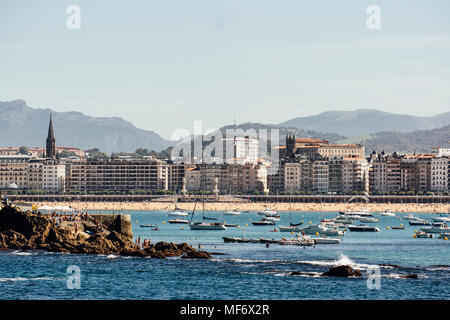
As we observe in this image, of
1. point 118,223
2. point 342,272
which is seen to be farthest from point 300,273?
point 118,223

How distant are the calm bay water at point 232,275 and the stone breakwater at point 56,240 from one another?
250cm

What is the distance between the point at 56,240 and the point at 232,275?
2271cm

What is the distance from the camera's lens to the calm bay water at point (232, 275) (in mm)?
51812

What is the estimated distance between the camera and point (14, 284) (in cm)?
5441

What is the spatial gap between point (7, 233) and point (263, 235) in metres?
42.1

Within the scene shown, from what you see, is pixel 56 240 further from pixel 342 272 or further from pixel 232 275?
pixel 342 272

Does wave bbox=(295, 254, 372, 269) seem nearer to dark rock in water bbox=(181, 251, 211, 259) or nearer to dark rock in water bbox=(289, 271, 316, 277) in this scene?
dark rock in water bbox=(289, 271, 316, 277)

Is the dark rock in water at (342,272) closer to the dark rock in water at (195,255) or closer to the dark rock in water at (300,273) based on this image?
the dark rock in water at (300,273)

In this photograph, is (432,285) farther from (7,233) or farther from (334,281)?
(7,233)

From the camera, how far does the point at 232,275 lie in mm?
60281

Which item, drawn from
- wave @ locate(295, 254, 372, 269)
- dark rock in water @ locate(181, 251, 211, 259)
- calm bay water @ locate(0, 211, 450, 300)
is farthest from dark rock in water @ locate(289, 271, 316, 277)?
dark rock in water @ locate(181, 251, 211, 259)

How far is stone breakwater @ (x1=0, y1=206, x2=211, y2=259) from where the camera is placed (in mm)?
73375
